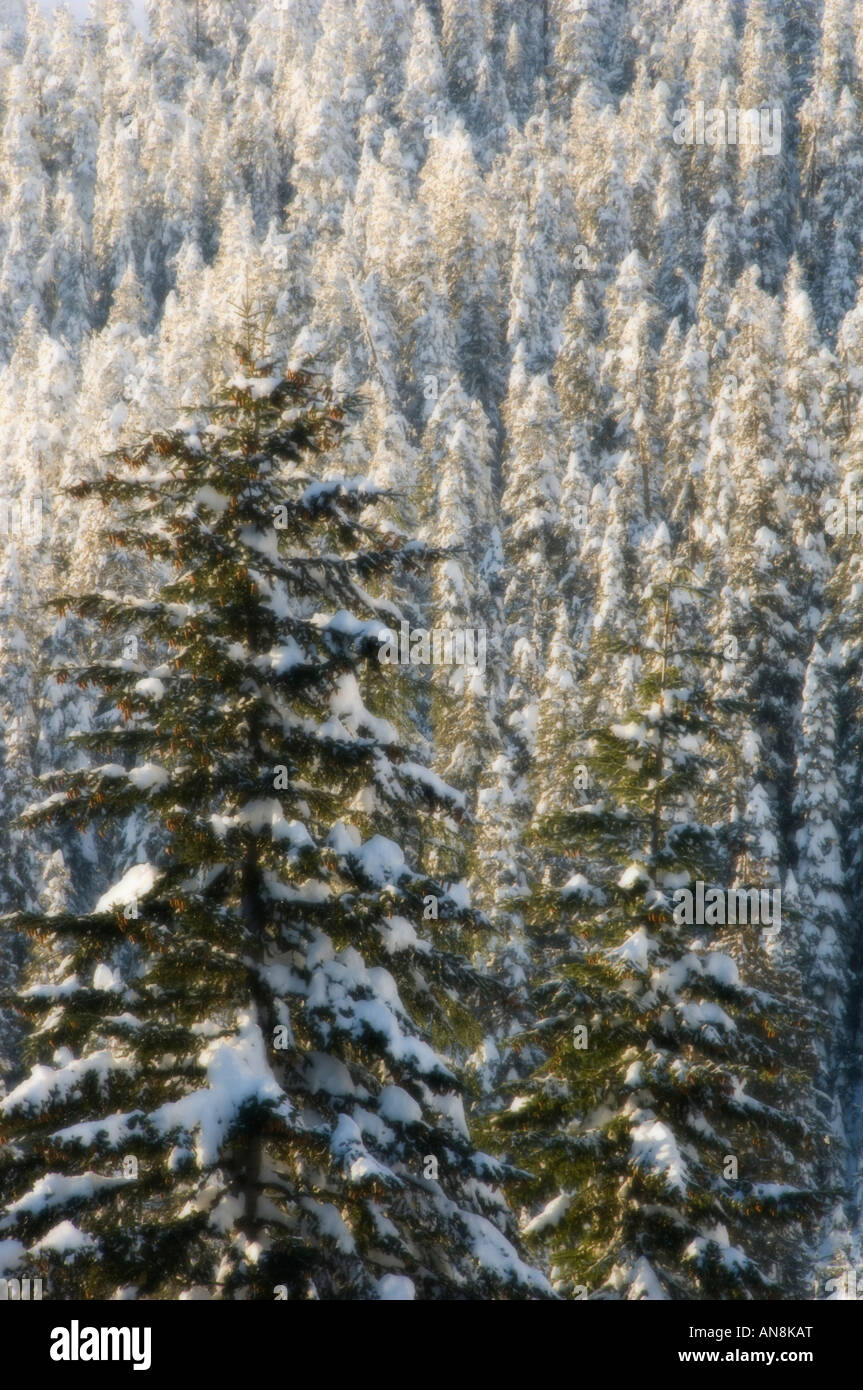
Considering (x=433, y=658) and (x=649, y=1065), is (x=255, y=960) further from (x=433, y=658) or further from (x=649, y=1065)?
(x=433, y=658)

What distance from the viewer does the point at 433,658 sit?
95.9 ft

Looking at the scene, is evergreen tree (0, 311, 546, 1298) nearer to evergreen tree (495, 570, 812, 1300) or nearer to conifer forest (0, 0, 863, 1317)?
conifer forest (0, 0, 863, 1317)

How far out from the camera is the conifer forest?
757 cm

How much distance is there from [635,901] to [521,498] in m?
38.9

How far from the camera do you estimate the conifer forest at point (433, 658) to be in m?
7.57

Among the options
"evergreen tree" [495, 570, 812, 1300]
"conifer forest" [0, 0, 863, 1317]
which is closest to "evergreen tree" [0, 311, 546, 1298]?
"conifer forest" [0, 0, 863, 1317]

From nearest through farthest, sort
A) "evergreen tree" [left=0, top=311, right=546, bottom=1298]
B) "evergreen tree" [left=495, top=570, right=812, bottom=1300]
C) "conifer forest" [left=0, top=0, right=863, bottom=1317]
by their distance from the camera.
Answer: "evergreen tree" [left=0, top=311, right=546, bottom=1298]
"conifer forest" [left=0, top=0, right=863, bottom=1317]
"evergreen tree" [left=495, top=570, right=812, bottom=1300]

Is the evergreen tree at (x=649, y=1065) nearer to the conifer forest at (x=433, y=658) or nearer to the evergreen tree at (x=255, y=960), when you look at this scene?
the conifer forest at (x=433, y=658)

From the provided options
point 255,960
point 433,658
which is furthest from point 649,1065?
point 433,658

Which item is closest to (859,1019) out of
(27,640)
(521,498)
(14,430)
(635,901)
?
(521,498)

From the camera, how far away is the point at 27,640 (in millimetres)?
41844

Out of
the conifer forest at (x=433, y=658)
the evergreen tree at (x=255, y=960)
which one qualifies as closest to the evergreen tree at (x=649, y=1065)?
the conifer forest at (x=433, y=658)

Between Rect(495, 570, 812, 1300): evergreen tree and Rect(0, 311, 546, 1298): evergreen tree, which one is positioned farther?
Rect(495, 570, 812, 1300): evergreen tree
